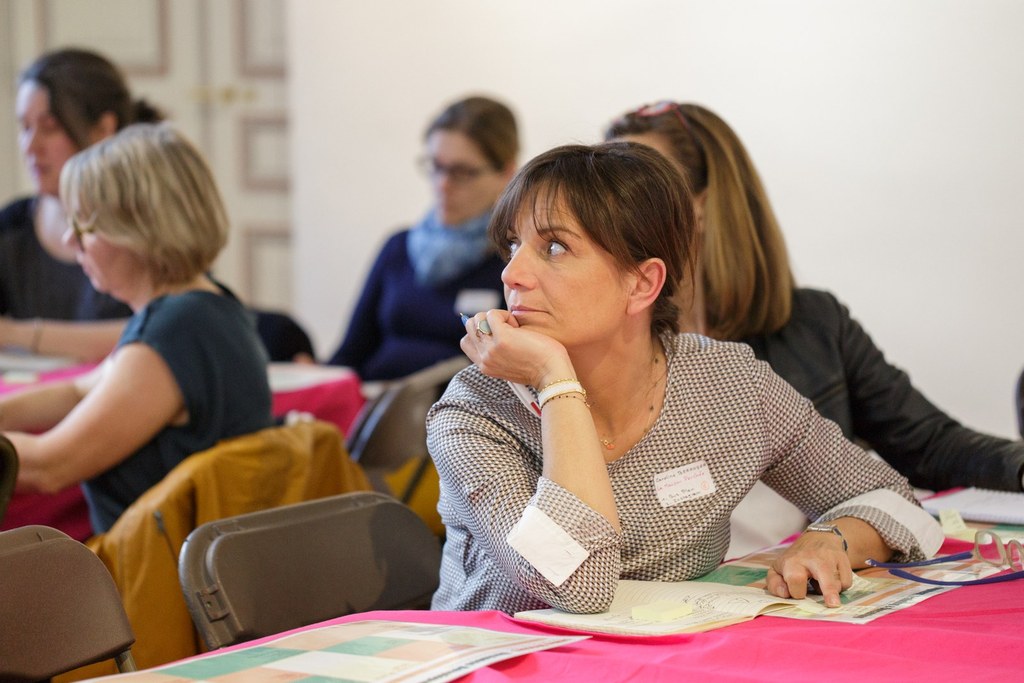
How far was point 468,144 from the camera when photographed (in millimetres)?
4254

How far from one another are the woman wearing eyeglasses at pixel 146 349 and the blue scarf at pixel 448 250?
5.61 feet

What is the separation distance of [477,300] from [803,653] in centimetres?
311

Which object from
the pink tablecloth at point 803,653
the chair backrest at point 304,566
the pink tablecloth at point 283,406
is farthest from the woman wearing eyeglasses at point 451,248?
the pink tablecloth at point 803,653

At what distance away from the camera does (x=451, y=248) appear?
4.32 metres

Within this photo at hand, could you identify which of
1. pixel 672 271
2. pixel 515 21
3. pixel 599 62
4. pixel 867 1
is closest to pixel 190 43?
pixel 515 21

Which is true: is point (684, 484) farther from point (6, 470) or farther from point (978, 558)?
point (6, 470)

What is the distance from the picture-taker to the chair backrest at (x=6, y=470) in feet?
6.26

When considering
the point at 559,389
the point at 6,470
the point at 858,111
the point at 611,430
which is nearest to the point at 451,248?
the point at 858,111

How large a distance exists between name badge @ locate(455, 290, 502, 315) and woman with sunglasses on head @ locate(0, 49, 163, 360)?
1.25 meters

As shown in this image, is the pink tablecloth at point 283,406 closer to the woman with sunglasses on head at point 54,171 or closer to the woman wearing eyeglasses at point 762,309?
the woman with sunglasses on head at point 54,171

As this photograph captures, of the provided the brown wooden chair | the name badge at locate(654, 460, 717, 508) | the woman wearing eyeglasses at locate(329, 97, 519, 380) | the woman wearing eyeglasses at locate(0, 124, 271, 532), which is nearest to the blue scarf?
the woman wearing eyeglasses at locate(329, 97, 519, 380)

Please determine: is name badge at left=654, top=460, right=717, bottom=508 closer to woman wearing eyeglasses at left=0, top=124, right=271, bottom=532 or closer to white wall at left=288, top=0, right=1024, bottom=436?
woman wearing eyeglasses at left=0, top=124, right=271, bottom=532

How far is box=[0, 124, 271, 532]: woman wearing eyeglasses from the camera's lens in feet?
7.64

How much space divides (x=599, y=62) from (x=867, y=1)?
1.25 metres
